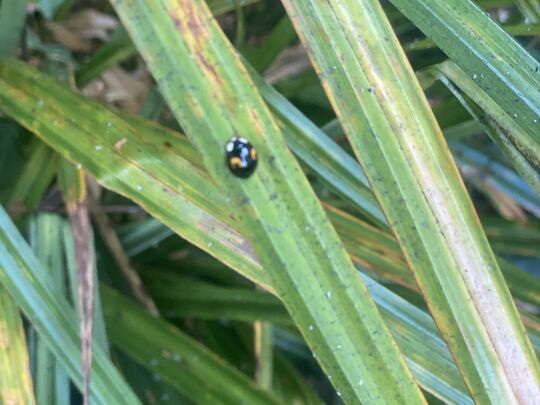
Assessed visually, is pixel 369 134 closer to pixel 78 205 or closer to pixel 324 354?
pixel 324 354

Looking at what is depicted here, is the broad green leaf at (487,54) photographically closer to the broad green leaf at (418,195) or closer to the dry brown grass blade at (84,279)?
the broad green leaf at (418,195)

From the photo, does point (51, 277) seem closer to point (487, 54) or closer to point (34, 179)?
point (34, 179)

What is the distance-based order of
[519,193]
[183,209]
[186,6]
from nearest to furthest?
[186,6] → [183,209] → [519,193]

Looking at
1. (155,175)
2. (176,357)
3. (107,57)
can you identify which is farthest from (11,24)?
(176,357)

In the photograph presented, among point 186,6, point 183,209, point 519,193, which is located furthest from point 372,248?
point 519,193

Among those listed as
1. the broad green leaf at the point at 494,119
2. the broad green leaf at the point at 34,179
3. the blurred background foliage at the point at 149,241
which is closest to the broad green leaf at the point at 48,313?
the blurred background foliage at the point at 149,241

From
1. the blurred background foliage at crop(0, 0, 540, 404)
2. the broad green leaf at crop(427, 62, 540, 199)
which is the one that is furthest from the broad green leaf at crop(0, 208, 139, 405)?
the broad green leaf at crop(427, 62, 540, 199)
